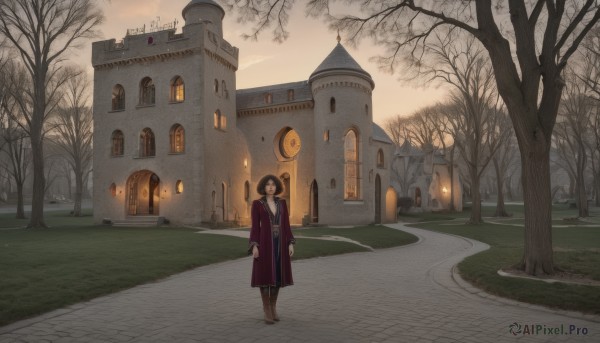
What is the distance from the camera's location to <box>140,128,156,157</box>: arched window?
2845cm

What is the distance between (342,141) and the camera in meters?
28.7

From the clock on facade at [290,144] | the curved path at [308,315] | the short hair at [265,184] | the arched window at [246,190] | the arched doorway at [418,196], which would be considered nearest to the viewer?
the curved path at [308,315]

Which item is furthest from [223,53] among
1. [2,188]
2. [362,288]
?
[2,188]

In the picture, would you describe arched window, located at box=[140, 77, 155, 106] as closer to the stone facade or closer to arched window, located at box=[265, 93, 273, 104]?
the stone facade

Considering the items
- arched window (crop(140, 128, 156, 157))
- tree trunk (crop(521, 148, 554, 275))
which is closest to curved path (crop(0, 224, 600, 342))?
tree trunk (crop(521, 148, 554, 275))

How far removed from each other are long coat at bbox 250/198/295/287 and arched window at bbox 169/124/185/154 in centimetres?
2194

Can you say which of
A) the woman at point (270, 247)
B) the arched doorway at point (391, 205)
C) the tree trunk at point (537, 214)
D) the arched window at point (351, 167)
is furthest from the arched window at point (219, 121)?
the woman at point (270, 247)

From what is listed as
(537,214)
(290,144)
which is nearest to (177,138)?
(290,144)

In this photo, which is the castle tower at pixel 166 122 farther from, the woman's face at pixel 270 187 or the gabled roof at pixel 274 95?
the woman's face at pixel 270 187

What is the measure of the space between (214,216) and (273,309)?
2138 cm

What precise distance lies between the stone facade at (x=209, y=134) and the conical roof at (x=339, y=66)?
9 centimetres

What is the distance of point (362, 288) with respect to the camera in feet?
28.9

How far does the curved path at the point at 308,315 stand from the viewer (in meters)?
5.56

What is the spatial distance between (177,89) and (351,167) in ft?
42.0
